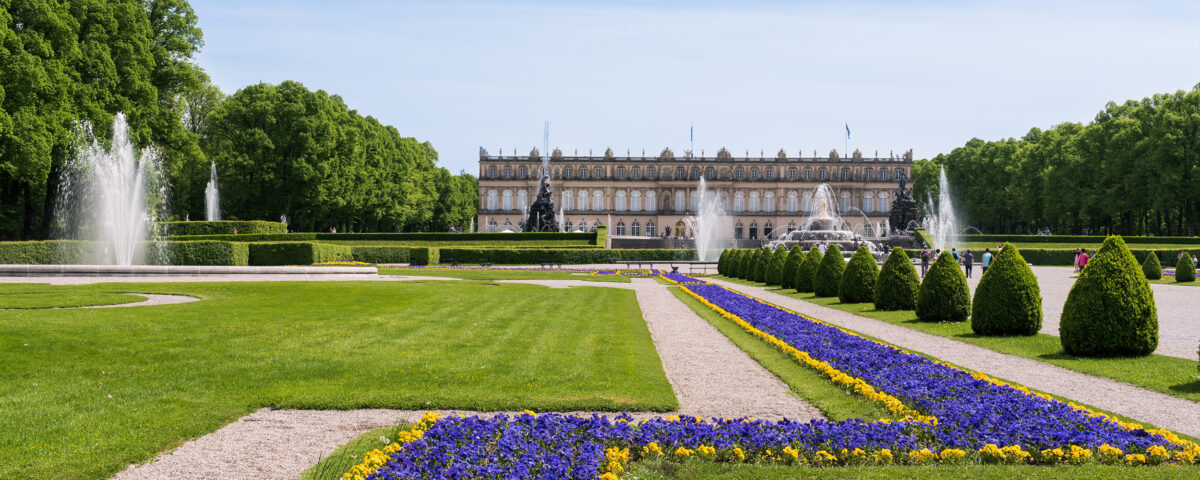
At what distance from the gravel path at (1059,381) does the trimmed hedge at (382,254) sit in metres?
29.0

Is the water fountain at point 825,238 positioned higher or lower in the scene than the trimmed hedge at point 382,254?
higher

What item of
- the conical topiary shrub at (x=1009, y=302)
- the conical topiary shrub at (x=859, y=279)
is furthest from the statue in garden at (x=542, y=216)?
the conical topiary shrub at (x=1009, y=302)

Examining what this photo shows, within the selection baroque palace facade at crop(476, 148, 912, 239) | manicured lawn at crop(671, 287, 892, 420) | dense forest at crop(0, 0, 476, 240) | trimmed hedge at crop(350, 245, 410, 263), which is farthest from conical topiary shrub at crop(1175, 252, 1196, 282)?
baroque palace facade at crop(476, 148, 912, 239)

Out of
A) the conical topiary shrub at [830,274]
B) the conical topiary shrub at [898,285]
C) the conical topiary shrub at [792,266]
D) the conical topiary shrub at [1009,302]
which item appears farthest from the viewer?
the conical topiary shrub at [792,266]

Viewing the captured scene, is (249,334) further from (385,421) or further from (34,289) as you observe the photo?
(34,289)

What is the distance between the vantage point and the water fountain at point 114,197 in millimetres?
25297

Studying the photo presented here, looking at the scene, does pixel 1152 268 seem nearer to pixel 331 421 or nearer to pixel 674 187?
pixel 331 421

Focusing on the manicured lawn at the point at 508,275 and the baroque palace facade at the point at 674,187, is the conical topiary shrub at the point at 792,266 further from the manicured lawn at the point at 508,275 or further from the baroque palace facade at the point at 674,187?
the baroque palace facade at the point at 674,187

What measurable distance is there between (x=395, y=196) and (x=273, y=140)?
19.1m

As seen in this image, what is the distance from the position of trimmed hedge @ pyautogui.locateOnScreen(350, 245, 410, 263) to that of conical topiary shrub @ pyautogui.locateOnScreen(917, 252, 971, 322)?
29.0m

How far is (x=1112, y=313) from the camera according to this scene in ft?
35.8

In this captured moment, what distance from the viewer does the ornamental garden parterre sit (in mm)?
5324

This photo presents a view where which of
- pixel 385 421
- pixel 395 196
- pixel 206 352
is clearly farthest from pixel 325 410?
pixel 395 196

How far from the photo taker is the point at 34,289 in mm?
16484
